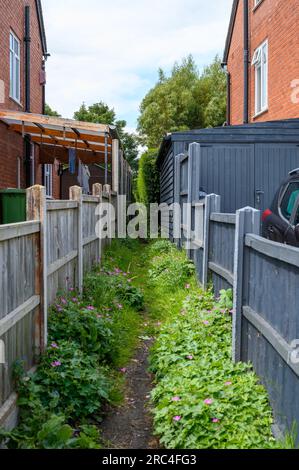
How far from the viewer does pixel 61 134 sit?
15836 millimetres

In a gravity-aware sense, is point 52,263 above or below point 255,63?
below

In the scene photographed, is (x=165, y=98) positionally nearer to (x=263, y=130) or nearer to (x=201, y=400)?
(x=263, y=130)

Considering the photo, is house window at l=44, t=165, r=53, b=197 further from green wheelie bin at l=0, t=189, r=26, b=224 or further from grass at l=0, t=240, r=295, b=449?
grass at l=0, t=240, r=295, b=449

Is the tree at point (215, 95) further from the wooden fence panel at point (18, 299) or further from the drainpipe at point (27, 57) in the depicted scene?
the wooden fence panel at point (18, 299)

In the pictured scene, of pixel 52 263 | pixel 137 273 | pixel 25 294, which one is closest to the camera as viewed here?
pixel 25 294

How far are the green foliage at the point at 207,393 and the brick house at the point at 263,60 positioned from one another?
9.38 m

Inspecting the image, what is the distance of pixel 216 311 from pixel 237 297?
1.14 metres

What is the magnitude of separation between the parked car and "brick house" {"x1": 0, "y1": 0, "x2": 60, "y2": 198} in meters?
8.42

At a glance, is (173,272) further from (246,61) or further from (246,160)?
(246,61)

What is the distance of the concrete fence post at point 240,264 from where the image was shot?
4.70 metres

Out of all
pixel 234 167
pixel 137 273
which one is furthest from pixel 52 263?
pixel 234 167

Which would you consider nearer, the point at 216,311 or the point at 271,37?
the point at 216,311

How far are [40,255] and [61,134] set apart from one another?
11480mm

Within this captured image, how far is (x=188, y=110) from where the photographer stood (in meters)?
49.9
